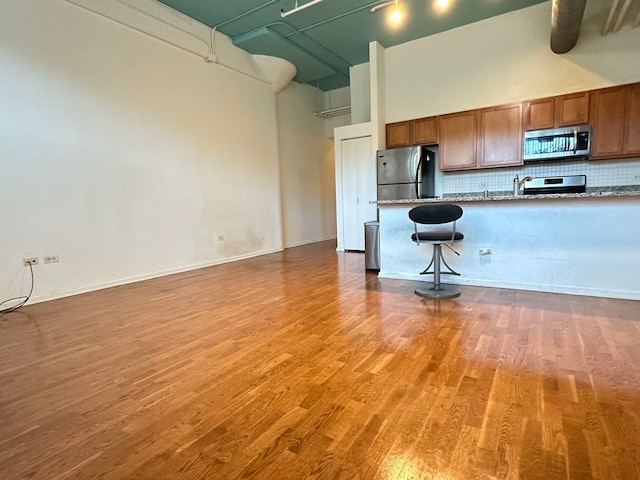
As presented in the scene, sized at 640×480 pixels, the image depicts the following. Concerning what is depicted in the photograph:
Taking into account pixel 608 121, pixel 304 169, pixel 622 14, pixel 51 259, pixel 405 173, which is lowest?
pixel 51 259

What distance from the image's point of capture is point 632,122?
4.40 meters

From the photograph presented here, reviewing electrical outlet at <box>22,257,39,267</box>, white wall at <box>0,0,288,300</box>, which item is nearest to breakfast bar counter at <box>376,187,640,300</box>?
white wall at <box>0,0,288,300</box>

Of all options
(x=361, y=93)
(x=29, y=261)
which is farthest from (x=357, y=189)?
(x=29, y=261)

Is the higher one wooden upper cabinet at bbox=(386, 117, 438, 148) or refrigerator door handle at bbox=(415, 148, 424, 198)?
wooden upper cabinet at bbox=(386, 117, 438, 148)

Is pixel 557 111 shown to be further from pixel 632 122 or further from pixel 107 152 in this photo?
pixel 107 152

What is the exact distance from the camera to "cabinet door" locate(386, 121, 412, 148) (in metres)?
5.96

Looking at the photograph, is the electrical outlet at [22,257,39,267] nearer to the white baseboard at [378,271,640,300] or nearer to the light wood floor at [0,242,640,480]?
the light wood floor at [0,242,640,480]

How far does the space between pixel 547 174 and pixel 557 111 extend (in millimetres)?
886

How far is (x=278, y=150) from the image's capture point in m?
7.28

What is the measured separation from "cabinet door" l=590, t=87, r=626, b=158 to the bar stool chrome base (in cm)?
297

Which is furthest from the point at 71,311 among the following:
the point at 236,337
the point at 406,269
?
the point at 406,269

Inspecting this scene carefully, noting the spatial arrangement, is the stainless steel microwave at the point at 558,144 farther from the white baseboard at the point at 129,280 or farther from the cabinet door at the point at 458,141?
the white baseboard at the point at 129,280

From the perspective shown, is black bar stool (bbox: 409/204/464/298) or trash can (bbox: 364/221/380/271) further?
trash can (bbox: 364/221/380/271)

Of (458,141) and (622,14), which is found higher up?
(622,14)
